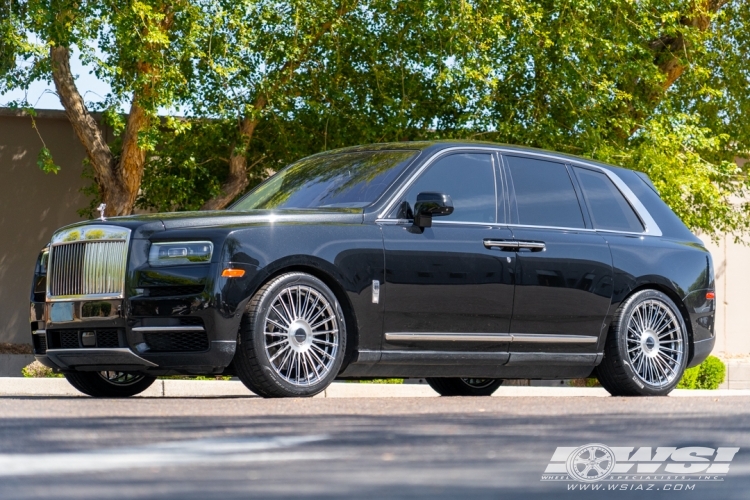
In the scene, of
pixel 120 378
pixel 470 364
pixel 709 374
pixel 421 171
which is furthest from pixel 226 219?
pixel 709 374

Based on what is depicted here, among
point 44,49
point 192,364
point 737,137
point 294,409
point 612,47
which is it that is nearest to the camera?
point 294,409

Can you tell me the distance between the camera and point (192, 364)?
24.3ft

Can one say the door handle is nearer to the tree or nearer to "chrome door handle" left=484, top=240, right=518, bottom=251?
"chrome door handle" left=484, top=240, right=518, bottom=251

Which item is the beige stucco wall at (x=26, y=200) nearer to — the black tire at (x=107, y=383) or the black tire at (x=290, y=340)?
the black tire at (x=107, y=383)

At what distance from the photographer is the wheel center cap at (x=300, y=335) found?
7633mm

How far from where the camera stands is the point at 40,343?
327 inches

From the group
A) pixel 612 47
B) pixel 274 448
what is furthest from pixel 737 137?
pixel 274 448

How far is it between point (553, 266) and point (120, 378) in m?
3.23

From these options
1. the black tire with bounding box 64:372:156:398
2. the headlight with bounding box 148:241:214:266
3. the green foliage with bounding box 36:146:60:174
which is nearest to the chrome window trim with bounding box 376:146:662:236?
the headlight with bounding box 148:241:214:266

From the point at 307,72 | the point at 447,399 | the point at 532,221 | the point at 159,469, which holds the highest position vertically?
the point at 307,72

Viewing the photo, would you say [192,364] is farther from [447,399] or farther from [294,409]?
[447,399]

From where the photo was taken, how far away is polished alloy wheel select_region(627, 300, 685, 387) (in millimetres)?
9508

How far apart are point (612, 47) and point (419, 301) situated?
971 cm

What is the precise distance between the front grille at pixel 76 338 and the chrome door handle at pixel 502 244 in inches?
104
